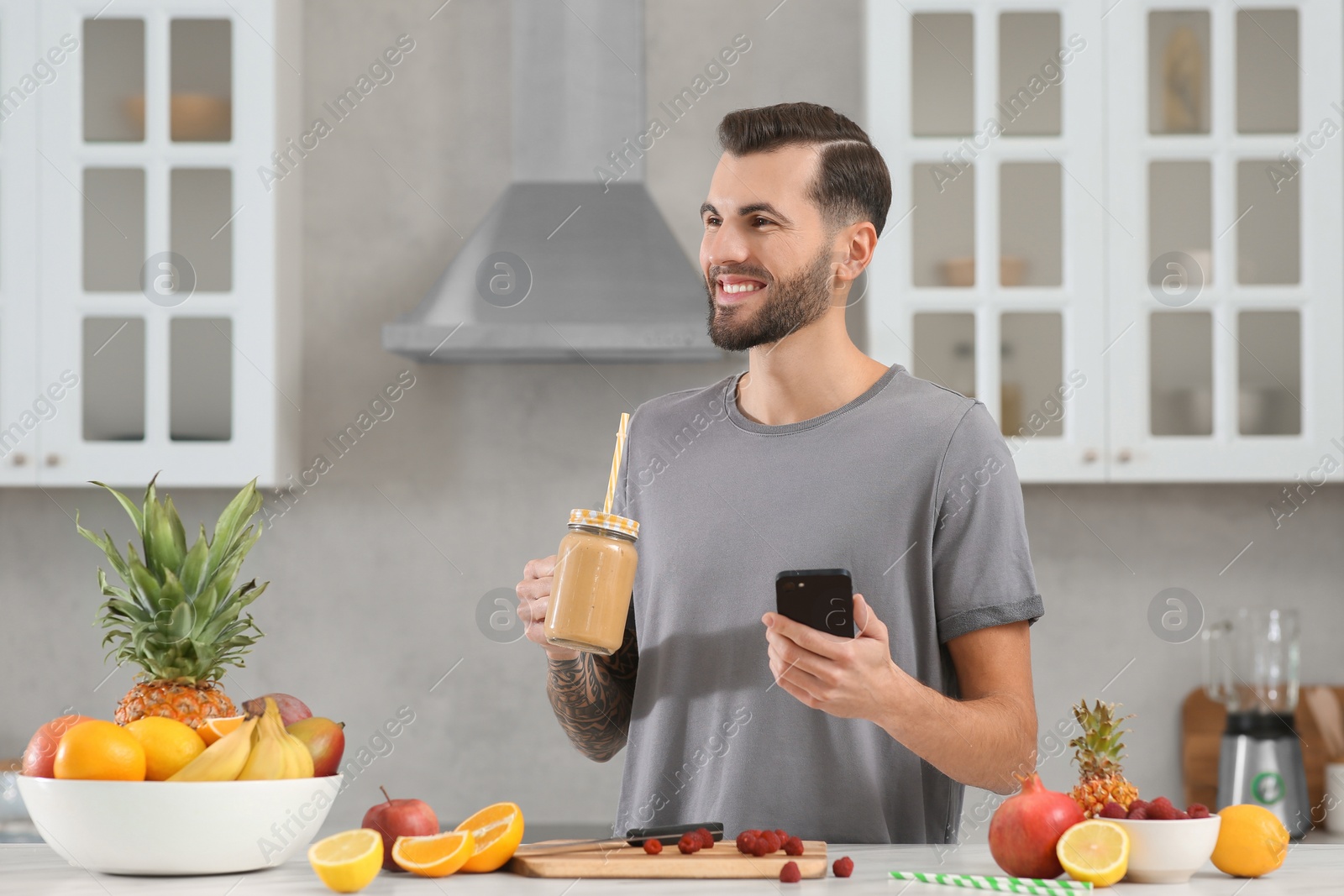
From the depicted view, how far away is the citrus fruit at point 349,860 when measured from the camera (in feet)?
3.33

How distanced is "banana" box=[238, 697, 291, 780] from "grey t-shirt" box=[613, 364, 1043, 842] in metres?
0.60

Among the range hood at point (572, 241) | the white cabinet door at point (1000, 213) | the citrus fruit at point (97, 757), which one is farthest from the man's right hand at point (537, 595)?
the white cabinet door at point (1000, 213)

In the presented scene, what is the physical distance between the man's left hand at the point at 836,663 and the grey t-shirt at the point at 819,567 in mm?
267

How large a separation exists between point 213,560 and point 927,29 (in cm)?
223

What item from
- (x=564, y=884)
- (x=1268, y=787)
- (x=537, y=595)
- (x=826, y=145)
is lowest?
(x=1268, y=787)

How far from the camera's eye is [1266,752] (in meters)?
2.80

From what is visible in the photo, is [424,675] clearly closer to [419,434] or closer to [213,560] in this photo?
[419,434]

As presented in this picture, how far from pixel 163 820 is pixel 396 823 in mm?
208

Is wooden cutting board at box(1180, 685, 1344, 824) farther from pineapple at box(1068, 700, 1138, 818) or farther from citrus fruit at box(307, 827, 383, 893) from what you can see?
citrus fruit at box(307, 827, 383, 893)

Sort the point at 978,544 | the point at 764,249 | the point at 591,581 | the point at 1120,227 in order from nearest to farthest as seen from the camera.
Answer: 1. the point at 591,581
2. the point at 978,544
3. the point at 764,249
4. the point at 1120,227

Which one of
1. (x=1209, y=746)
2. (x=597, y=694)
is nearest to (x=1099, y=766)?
(x=597, y=694)

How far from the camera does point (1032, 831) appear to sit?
1070 mm

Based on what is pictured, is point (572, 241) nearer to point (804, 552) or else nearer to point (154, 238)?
point (154, 238)

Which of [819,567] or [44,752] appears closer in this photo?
[44,752]
